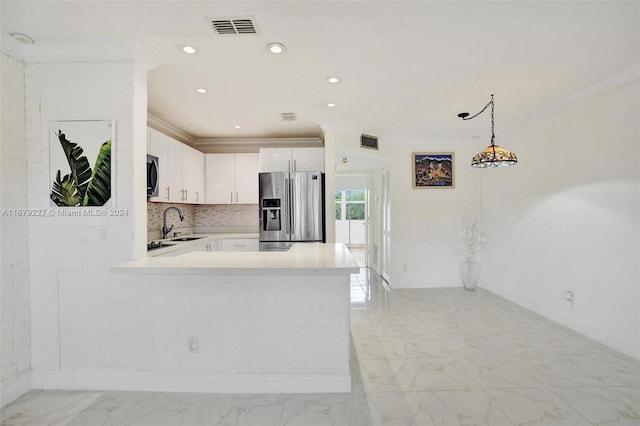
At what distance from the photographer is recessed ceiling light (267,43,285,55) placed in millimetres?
2181

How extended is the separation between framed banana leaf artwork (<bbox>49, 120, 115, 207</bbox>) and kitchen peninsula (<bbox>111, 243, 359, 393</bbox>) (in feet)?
2.01

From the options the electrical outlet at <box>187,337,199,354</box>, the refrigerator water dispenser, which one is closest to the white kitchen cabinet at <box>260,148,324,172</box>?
the refrigerator water dispenser

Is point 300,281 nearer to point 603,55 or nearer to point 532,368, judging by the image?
point 532,368

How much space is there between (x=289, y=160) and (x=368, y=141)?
1.21 metres

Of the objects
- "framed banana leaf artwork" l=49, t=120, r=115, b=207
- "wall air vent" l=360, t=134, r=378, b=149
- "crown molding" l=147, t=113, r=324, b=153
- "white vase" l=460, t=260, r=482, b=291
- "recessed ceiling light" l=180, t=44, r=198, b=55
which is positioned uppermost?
"recessed ceiling light" l=180, t=44, r=198, b=55

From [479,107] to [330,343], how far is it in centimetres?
306

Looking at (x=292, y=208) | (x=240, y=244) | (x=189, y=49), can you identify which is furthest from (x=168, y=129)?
(x=189, y=49)

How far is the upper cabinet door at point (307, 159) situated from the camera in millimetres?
4512

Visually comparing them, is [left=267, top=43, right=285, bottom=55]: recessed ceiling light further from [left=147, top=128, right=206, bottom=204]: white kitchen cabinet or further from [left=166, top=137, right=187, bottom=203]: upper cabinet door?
[left=166, top=137, right=187, bottom=203]: upper cabinet door

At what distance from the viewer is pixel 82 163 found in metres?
2.23

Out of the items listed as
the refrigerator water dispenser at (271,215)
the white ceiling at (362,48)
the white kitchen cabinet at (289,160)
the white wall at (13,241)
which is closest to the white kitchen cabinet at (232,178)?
the white kitchen cabinet at (289,160)

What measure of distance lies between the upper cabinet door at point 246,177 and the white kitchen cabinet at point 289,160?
1.46 ft

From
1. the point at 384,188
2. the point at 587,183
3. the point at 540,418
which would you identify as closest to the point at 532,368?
the point at 540,418

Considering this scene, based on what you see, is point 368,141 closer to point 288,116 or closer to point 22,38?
point 288,116
